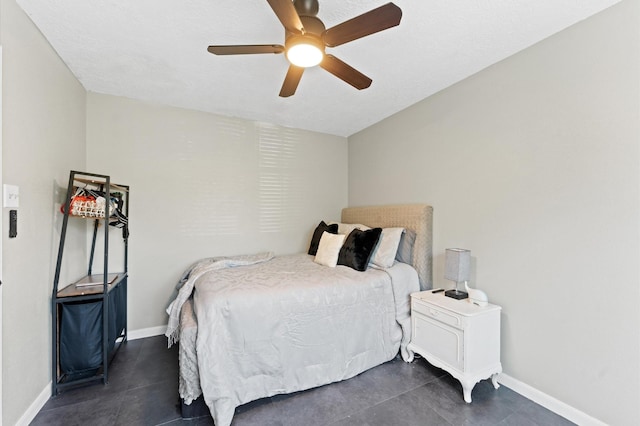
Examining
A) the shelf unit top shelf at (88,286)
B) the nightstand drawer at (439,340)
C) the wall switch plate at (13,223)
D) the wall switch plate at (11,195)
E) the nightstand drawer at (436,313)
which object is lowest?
the nightstand drawer at (439,340)

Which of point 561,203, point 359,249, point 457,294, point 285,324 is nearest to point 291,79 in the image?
point 359,249

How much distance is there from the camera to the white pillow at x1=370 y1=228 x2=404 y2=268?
2680 millimetres

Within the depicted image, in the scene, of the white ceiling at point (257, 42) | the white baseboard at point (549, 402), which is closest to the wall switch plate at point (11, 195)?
the white ceiling at point (257, 42)

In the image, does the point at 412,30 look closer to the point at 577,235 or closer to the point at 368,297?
the point at 577,235

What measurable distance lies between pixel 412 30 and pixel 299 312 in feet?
7.24

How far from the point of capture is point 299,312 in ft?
6.72

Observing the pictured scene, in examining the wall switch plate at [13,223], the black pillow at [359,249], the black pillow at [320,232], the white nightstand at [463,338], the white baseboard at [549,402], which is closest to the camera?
the wall switch plate at [13,223]

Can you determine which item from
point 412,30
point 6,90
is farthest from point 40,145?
point 412,30

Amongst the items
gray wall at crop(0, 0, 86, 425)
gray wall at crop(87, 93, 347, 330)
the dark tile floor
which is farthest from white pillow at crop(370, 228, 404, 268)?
gray wall at crop(0, 0, 86, 425)

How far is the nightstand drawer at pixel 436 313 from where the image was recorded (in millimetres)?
2016

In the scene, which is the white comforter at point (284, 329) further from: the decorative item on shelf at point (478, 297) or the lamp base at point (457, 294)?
the decorative item on shelf at point (478, 297)

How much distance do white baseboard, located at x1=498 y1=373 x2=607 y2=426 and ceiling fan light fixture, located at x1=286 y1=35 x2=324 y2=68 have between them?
2758 millimetres

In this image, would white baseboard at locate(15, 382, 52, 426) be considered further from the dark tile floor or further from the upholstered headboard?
the upholstered headboard

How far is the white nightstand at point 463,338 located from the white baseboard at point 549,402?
0.33ft
